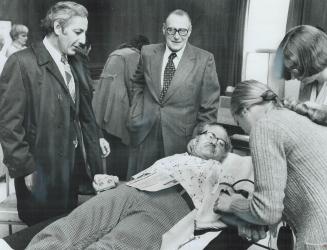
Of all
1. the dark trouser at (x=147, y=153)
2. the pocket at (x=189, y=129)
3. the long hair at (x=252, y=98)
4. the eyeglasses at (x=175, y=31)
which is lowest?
the dark trouser at (x=147, y=153)

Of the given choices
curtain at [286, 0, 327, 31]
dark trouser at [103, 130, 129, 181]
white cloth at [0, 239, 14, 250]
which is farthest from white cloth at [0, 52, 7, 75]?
curtain at [286, 0, 327, 31]

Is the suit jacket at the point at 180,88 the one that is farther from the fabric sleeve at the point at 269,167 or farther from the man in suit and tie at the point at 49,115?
the fabric sleeve at the point at 269,167

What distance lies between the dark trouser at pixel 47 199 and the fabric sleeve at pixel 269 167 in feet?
→ 3.74

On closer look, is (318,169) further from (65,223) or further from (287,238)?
(65,223)

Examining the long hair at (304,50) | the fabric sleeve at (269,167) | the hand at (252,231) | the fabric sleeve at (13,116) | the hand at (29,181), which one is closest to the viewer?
the fabric sleeve at (269,167)

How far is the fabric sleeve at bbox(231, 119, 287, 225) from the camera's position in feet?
4.08

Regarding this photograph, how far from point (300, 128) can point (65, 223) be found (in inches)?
41.1

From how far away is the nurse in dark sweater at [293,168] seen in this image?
49.1 inches

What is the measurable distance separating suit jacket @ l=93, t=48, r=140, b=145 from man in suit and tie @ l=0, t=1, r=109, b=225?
57mm

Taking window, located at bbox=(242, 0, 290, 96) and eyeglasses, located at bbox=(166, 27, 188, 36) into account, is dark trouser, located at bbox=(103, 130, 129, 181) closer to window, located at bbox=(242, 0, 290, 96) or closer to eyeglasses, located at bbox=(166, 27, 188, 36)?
eyeglasses, located at bbox=(166, 27, 188, 36)

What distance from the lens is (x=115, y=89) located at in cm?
211

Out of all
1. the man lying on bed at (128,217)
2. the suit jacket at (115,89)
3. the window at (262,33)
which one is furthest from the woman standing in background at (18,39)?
the window at (262,33)

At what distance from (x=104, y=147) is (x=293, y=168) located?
1167mm

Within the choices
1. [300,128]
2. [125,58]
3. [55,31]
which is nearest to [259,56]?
[125,58]
